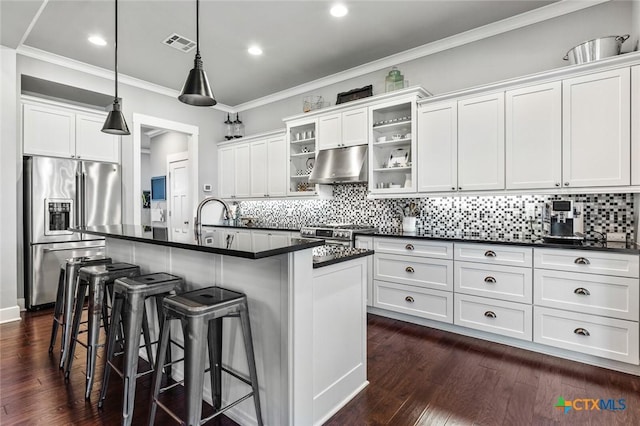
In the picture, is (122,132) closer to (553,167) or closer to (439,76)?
(439,76)

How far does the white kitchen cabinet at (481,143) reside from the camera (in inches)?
119

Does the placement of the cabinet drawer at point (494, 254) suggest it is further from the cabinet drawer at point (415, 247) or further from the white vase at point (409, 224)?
the white vase at point (409, 224)

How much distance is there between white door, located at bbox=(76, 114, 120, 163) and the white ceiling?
0.74 meters

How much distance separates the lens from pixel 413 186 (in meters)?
3.54

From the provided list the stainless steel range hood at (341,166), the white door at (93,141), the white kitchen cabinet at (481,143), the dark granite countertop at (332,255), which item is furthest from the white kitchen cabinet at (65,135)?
the white kitchen cabinet at (481,143)

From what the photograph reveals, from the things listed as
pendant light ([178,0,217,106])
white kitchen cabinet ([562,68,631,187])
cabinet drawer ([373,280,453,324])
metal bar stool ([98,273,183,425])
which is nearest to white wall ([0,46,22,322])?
metal bar stool ([98,273,183,425])

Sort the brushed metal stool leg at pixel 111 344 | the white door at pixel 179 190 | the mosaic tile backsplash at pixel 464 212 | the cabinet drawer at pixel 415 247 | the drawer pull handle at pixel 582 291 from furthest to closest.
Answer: the white door at pixel 179 190 < the cabinet drawer at pixel 415 247 < the mosaic tile backsplash at pixel 464 212 < the drawer pull handle at pixel 582 291 < the brushed metal stool leg at pixel 111 344

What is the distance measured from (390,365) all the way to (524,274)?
1341mm

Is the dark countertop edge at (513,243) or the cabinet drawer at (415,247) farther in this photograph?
the cabinet drawer at (415,247)

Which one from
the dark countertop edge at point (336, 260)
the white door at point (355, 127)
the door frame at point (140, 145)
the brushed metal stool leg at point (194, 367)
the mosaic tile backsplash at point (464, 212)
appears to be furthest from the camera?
the door frame at point (140, 145)

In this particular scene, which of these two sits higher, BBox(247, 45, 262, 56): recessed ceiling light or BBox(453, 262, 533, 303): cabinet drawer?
BBox(247, 45, 262, 56): recessed ceiling light

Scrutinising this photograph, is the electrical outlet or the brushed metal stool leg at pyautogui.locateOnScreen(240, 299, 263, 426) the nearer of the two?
the brushed metal stool leg at pyautogui.locateOnScreen(240, 299, 263, 426)

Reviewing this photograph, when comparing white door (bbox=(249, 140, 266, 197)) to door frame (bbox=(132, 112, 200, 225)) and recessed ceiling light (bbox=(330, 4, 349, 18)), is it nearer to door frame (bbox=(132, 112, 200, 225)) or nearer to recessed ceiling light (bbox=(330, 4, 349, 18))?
door frame (bbox=(132, 112, 200, 225))

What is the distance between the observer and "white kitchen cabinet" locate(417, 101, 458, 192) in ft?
10.8
